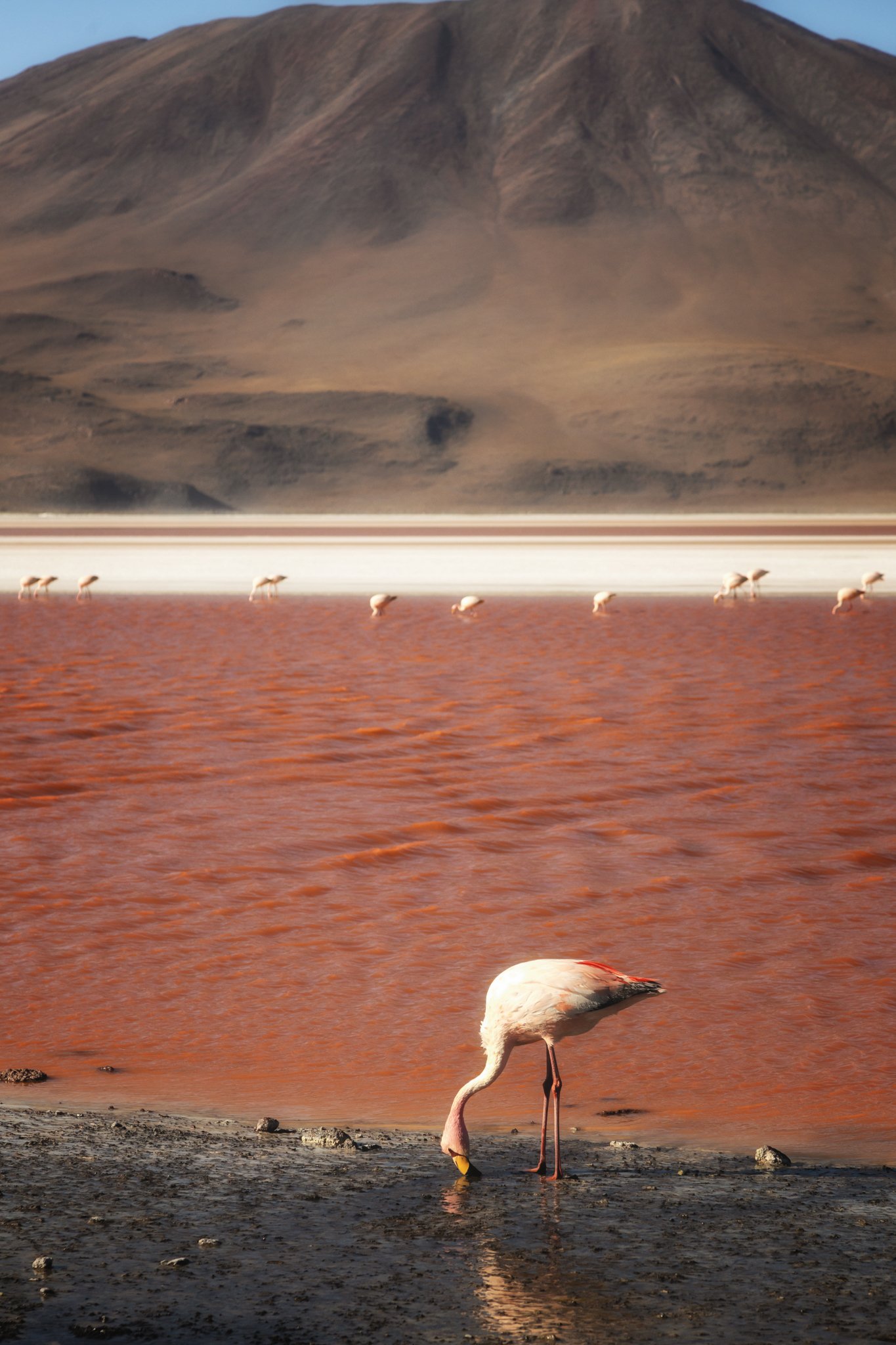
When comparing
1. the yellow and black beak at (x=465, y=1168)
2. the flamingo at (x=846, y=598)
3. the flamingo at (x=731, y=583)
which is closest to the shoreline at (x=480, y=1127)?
the yellow and black beak at (x=465, y=1168)

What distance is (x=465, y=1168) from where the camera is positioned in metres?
5.25

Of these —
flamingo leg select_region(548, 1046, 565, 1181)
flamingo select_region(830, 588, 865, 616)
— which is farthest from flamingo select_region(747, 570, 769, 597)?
flamingo leg select_region(548, 1046, 565, 1181)

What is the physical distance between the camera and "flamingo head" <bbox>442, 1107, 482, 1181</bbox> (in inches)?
206

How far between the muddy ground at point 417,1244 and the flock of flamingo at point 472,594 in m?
20.8

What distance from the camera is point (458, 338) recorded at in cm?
14062

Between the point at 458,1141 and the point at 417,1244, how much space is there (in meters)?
0.52

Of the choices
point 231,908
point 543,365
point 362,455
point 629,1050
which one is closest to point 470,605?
point 231,908

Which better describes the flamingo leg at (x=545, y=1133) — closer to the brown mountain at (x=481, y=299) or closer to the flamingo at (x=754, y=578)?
the flamingo at (x=754, y=578)

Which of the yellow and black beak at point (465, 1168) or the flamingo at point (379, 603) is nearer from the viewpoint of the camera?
the yellow and black beak at point (465, 1168)

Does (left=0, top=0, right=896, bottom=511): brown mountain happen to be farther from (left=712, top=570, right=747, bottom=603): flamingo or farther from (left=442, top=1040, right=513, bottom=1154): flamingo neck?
(left=442, top=1040, right=513, bottom=1154): flamingo neck

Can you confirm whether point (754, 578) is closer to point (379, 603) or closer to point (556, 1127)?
point (379, 603)

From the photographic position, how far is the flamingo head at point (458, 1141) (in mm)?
5242

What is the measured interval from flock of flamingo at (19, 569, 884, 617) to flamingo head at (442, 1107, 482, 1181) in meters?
20.9

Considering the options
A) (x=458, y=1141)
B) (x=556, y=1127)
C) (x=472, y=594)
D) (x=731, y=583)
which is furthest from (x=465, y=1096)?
(x=472, y=594)
